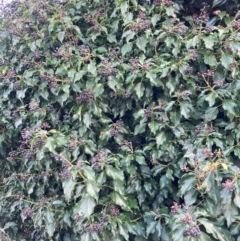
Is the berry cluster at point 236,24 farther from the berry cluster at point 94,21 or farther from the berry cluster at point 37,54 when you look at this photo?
the berry cluster at point 37,54

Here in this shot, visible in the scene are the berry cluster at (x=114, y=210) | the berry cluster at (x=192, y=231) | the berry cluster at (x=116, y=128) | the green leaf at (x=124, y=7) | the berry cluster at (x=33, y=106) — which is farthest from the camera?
the berry cluster at (x=33, y=106)

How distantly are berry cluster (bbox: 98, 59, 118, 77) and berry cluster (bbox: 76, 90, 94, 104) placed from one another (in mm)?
146

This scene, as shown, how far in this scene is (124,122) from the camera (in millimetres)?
2621

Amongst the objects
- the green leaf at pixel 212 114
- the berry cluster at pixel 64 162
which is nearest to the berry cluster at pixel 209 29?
the green leaf at pixel 212 114

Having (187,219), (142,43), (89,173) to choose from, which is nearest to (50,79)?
(142,43)

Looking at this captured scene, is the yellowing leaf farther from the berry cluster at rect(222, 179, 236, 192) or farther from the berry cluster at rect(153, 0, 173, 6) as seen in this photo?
the berry cluster at rect(153, 0, 173, 6)

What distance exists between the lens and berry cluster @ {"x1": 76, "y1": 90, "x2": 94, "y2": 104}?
2.45 metres

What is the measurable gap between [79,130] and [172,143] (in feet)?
2.05

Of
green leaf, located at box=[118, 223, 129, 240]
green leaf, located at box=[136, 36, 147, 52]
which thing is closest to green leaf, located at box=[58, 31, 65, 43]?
green leaf, located at box=[136, 36, 147, 52]

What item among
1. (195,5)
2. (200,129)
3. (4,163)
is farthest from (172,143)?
(4,163)

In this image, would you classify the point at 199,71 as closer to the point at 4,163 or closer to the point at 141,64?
the point at 141,64

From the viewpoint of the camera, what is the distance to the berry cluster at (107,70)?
2.42 meters

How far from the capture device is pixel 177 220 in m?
1.89

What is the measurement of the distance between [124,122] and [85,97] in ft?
1.11
